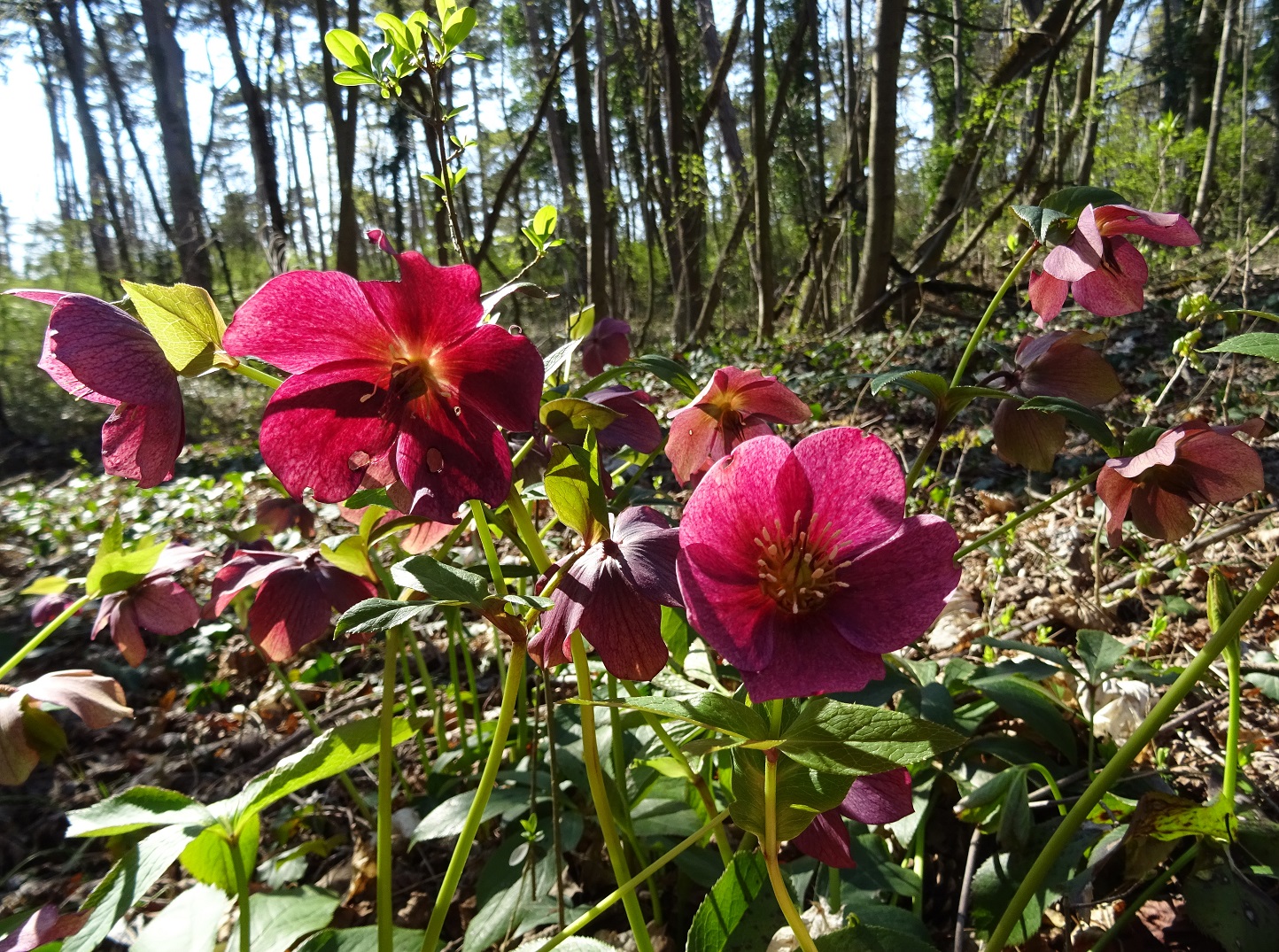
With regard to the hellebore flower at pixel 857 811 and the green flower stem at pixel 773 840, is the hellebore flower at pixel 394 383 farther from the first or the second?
the hellebore flower at pixel 857 811

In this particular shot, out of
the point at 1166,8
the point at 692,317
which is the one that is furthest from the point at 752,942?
the point at 1166,8

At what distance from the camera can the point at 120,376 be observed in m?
0.62

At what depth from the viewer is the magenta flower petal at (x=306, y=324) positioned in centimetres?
56

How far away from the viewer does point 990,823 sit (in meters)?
1.00

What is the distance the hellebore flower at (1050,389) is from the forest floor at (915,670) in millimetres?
191

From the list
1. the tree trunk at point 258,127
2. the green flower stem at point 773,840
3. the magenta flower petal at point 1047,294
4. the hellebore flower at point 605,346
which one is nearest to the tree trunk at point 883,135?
the hellebore flower at point 605,346

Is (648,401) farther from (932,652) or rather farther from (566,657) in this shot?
(932,652)

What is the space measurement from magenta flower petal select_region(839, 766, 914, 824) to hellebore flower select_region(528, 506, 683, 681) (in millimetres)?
281

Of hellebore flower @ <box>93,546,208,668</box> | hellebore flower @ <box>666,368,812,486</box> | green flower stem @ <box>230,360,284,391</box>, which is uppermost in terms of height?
green flower stem @ <box>230,360,284,391</box>

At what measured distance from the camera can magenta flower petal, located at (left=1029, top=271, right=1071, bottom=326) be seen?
0.90 meters

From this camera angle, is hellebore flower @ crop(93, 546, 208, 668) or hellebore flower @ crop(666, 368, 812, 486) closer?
hellebore flower @ crop(666, 368, 812, 486)

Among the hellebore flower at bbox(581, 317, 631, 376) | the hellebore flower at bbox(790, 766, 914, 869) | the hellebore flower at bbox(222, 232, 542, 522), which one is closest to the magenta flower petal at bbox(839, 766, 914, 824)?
the hellebore flower at bbox(790, 766, 914, 869)

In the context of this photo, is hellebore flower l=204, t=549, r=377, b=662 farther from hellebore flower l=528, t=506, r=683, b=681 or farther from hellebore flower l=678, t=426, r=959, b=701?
hellebore flower l=678, t=426, r=959, b=701

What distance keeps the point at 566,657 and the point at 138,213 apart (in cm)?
3621
